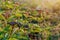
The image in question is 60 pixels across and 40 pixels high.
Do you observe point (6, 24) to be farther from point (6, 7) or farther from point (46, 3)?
point (46, 3)

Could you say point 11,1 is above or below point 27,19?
above

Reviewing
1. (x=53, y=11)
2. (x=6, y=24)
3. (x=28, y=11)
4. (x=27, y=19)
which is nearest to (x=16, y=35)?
(x=6, y=24)

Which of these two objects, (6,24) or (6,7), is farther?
(6,7)

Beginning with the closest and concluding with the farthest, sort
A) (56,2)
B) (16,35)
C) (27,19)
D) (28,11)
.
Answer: (16,35)
(27,19)
(28,11)
(56,2)

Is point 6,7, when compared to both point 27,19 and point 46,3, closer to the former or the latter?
point 27,19

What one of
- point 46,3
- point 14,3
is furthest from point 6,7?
Answer: point 46,3

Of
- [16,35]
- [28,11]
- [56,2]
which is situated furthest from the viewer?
[56,2]
